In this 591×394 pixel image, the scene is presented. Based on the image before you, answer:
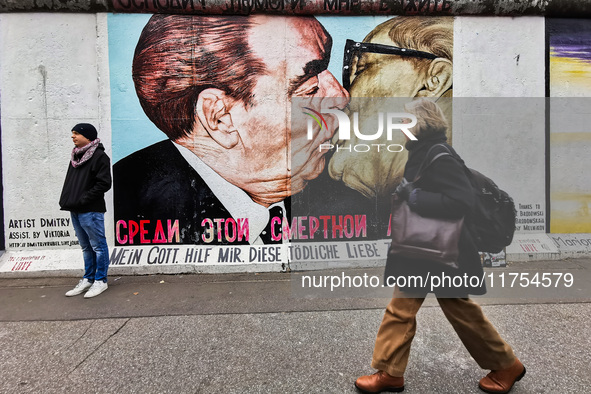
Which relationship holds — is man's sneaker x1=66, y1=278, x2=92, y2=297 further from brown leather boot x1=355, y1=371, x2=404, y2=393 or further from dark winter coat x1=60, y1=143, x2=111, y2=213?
brown leather boot x1=355, y1=371, x2=404, y2=393

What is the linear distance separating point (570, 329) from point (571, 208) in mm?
3512

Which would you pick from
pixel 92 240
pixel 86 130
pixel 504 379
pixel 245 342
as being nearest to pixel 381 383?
pixel 504 379

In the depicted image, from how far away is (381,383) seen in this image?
7.34 feet

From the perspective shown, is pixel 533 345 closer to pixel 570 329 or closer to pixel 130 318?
pixel 570 329

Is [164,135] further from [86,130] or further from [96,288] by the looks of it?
[96,288]

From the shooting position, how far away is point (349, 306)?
3643mm

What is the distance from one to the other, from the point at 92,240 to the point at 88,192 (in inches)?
23.5

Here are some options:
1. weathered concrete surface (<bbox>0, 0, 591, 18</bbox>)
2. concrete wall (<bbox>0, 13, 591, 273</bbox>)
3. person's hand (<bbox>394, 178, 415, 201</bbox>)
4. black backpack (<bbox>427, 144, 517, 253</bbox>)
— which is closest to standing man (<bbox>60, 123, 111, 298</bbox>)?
concrete wall (<bbox>0, 13, 591, 273</bbox>)

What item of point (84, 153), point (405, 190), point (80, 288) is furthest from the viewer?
point (80, 288)

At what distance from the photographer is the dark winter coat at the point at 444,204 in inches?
82.7

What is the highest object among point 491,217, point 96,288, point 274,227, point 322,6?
point 322,6

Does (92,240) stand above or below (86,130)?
below

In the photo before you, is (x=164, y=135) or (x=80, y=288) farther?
(x=164, y=135)

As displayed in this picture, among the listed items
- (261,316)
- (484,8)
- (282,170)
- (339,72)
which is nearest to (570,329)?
(261,316)
